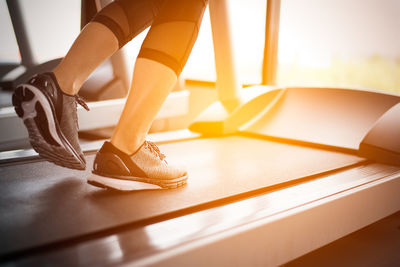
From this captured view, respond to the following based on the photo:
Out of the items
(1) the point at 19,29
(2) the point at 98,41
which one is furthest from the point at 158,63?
(1) the point at 19,29

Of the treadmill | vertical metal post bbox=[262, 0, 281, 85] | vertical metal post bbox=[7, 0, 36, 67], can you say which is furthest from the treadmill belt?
vertical metal post bbox=[7, 0, 36, 67]

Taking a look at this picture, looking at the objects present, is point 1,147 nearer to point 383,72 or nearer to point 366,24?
point 383,72

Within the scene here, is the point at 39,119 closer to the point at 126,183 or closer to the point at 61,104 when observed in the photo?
the point at 61,104

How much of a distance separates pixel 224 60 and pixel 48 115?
4.24 ft

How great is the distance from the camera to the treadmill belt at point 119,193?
2.55 ft

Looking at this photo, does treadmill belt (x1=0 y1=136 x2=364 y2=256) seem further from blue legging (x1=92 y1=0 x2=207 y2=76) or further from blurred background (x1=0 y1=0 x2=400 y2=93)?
blurred background (x1=0 y1=0 x2=400 y2=93)

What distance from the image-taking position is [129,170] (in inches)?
38.1

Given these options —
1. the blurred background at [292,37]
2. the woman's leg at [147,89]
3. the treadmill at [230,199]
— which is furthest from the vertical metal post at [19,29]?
the woman's leg at [147,89]

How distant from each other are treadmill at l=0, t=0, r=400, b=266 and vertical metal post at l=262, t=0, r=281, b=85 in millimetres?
603

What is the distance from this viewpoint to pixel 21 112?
91 cm

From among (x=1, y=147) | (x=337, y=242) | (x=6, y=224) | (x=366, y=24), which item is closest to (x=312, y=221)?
(x=337, y=242)

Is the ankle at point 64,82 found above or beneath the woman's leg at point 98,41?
beneath

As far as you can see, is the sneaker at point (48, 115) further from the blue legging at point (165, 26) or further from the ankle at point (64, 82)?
the blue legging at point (165, 26)

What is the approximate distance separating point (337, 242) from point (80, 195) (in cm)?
91
